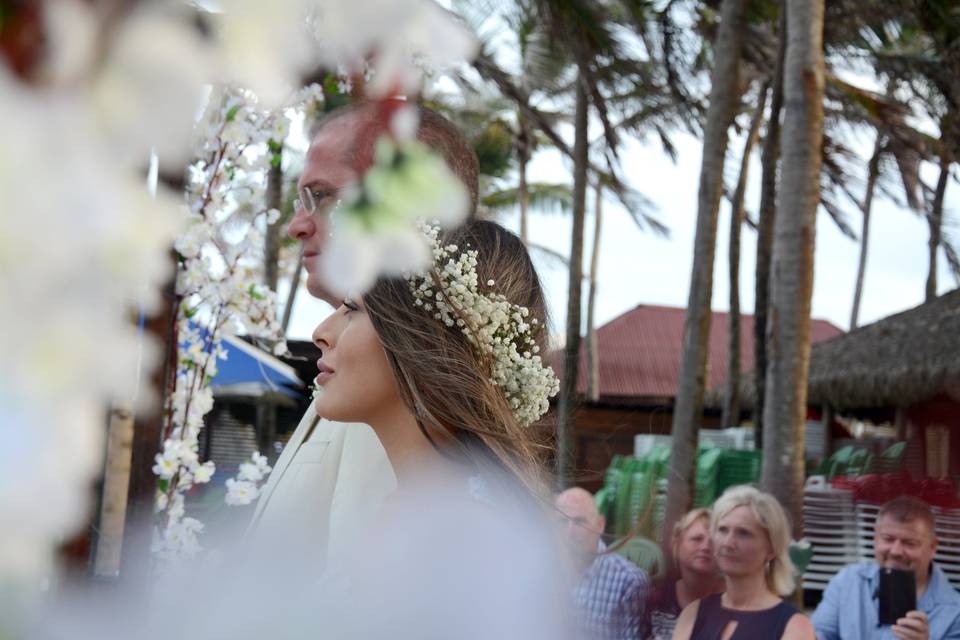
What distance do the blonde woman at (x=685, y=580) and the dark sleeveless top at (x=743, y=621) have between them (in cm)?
23

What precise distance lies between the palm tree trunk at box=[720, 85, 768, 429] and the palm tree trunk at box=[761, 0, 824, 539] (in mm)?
12472

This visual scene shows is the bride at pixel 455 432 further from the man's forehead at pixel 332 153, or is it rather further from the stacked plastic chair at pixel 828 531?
the stacked plastic chair at pixel 828 531

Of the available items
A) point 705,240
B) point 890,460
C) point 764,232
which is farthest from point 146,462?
point 764,232

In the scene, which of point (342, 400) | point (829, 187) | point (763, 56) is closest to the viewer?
point (342, 400)

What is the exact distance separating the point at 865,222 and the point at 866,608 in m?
25.4

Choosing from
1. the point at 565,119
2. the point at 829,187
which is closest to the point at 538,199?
the point at 565,119

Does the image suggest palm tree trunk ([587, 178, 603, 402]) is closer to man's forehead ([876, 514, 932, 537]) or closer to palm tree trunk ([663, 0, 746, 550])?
palm tree trunk ([663, 0, 746, 550])

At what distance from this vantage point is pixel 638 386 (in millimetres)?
29641

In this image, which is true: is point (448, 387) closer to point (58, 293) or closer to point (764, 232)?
point (58, 293)

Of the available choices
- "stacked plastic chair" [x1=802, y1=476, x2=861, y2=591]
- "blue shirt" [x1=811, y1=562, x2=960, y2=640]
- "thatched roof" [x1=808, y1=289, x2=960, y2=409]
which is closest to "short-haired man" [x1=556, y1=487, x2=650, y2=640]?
"blue shirt" [x1=811, y1=562, x2=960, y2=640]

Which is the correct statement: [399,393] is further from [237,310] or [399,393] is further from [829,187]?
[829,187]

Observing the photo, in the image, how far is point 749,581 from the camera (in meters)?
3.84

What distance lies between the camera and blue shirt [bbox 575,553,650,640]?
4.03 metres

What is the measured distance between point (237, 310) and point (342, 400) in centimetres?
124
